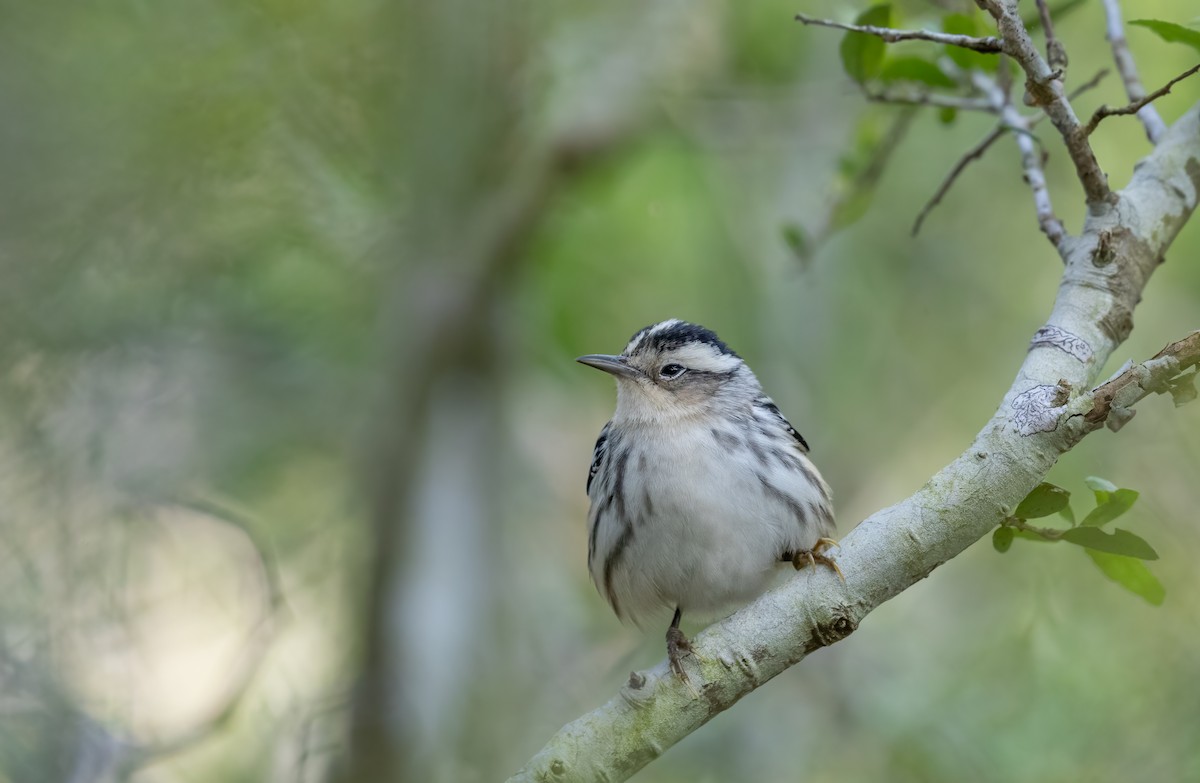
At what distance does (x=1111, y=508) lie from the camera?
3039 millimetres

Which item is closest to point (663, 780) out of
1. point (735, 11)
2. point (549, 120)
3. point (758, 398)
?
point (758, 398)

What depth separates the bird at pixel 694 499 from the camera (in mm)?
4359

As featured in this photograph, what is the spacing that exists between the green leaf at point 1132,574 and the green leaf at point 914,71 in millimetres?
1885

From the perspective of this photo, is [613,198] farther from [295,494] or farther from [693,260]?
[295,494]

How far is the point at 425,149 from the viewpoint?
24.4 feet

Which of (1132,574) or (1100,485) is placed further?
(1132,574)

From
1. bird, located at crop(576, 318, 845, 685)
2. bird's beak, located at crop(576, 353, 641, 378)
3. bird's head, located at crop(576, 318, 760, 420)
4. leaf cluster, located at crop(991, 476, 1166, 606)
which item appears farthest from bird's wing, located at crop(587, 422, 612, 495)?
leaf cluster, located at crop(991, 476, 1166, 606)

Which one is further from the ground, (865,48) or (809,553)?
(865,48)

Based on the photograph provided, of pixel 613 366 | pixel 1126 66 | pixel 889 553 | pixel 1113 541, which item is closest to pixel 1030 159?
pixel 1126 66

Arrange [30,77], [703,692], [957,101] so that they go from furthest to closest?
[30,77] → [957,101] → [703,692]

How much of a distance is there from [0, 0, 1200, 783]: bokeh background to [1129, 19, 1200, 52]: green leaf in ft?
4.53

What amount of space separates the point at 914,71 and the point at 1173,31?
0.99 meters

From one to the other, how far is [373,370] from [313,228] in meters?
0.96

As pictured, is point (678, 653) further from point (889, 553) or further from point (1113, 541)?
point (1113, 541)
